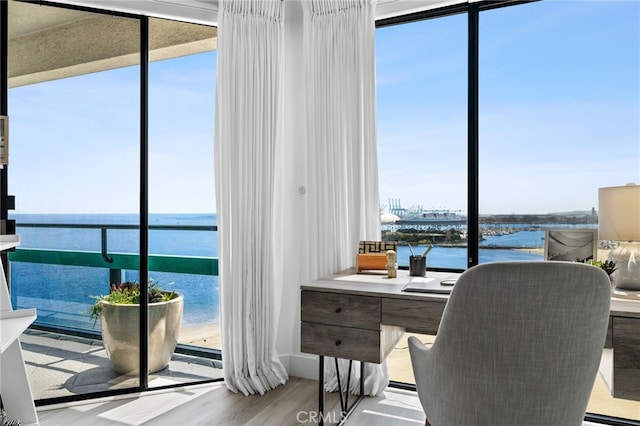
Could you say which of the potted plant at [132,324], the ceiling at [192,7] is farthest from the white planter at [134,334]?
the ceiling at [192,7]

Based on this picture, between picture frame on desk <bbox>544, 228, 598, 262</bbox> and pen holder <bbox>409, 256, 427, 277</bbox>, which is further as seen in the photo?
pen holder <bbox>409, 256, 427, 277</bbox>

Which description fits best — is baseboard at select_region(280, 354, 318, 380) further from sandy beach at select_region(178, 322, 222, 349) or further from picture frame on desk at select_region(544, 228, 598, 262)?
picture frame on desk at select_region(544, 228, 598, 262)

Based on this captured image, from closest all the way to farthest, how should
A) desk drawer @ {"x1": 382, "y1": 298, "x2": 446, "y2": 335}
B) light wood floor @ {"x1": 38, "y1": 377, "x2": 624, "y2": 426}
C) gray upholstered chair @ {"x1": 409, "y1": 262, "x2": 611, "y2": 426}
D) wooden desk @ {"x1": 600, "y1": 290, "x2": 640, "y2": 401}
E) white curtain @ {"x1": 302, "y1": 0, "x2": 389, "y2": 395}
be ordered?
gray upholstered chair @ {"x1": 409, "y1": 262, "x2": 611, "y2": 426} → wooden desk @ {"x1": 600, "y1": 290, "x2": 640, "y2": 401} → desk drawer @ {"x1": 382, "y1": 298, "x2": 446, "y2": 335} → light wood floor @ {"x1": 38, "y1": 377, "x2": 624, "y2": 426} → white curtain @ {"x1": 302, "y1": 0, "x2": 389, "y2": 395}

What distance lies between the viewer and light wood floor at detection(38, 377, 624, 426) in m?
2.30

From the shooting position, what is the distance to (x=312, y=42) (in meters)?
2.73

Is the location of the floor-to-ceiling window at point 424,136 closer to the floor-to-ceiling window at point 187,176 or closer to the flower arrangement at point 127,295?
the floor-to-ceiling window at point 187,176

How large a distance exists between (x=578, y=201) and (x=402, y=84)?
1.25 meters

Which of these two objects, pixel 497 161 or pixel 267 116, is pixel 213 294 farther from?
pixel 497 161

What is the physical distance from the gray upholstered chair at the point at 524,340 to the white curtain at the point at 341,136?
1.32 meters

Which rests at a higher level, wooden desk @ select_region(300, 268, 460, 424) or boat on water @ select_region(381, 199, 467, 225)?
boat on water @ select_region(381, 199, 467, 225)

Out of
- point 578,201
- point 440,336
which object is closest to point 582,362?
point 440,336

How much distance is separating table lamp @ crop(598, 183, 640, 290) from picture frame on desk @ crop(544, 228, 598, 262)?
7cm

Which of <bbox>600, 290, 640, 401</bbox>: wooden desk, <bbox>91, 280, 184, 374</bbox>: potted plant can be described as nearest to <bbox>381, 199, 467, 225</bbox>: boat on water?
<bbox>600, 290, 640, 401</bbox>: wooden desk

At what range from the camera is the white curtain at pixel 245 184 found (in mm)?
2707
